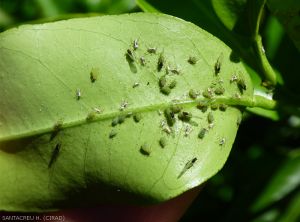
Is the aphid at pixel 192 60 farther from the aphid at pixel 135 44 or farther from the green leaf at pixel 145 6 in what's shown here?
the green leaf at pixel 145 6

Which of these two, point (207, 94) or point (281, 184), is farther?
point (281, 184)

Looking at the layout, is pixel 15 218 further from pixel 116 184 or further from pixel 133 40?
pixel 133 40

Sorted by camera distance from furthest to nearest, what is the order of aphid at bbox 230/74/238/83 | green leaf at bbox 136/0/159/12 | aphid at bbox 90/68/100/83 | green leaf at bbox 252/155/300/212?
1. green leaf at bbox 252/155/300/212
2. green leaf at bbox 136/0/159/12
3. aphid at bbox 230/74/238/83
4. aphid at bbox 90/68/100/83

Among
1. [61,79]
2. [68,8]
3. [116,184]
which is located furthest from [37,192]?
[68,8]

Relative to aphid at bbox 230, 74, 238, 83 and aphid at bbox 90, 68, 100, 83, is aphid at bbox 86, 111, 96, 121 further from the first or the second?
aphid at bbox 230, 74, 238, 83

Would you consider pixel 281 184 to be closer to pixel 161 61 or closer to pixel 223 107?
pixel 223 107

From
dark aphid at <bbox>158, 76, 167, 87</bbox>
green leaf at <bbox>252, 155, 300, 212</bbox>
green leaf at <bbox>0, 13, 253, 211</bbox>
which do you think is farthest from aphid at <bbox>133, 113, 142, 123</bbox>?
green leaf at <bbox>252, 155, 300, 212</bbox>

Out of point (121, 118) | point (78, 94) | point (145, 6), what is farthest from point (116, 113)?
point (145, 6)
